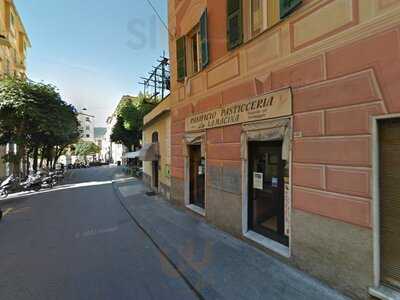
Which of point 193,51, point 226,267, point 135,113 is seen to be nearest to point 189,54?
point 193,51

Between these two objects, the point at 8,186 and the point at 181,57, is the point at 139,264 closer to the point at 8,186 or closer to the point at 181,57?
the point at 181,57

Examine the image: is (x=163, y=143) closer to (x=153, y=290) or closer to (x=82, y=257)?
(x=82, y=257)

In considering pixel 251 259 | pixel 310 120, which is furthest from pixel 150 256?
pixel 310 120

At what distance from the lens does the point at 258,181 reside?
18.1ft

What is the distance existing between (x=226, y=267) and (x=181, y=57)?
679 centimetres

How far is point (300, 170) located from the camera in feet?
13.8

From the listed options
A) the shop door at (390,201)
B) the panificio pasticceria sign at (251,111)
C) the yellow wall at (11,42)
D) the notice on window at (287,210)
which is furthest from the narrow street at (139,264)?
the yellow wall at (11,42)

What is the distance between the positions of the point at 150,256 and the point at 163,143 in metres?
6.90

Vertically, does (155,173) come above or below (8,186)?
above

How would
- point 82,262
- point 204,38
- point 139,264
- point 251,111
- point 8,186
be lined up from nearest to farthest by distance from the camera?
point 139,264 → point 82,262 → point 251,111 → point 204,38 → point 8,186

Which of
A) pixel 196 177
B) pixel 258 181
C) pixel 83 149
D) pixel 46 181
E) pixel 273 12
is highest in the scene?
pixel 273 12

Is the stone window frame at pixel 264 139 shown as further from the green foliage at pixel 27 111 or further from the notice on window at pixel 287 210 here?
the green foliage at pixel 27 111

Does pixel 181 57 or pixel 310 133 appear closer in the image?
pixel 310 133

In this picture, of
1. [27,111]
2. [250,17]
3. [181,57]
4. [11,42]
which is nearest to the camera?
[250,17]
